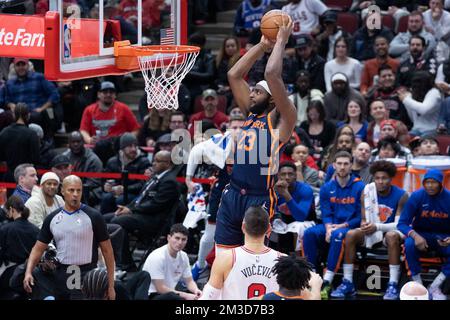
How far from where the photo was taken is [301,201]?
39.0 ft

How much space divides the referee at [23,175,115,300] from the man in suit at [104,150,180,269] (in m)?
1.37

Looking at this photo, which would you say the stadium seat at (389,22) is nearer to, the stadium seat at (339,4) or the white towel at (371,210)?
the stadium seat at (339,4)

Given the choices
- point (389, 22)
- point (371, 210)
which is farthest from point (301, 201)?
point (389, 22)

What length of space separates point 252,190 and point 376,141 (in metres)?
4.40

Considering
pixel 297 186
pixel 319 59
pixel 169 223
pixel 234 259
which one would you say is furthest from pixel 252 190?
pixel 319 59

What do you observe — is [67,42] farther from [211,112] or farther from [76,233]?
[211,112]

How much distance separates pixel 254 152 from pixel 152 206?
3590 millimetres

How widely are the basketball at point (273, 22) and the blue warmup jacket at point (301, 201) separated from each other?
3.11 m

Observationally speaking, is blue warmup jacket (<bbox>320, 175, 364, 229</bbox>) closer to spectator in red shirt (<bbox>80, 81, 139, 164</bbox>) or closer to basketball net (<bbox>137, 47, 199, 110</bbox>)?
basketball net (<bbox>137, 47, 199, 110</bbox>)

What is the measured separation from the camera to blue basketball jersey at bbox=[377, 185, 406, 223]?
11.7 meters

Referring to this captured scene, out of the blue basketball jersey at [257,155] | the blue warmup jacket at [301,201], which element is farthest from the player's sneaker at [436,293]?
the blue basketball jersey at [257,155]

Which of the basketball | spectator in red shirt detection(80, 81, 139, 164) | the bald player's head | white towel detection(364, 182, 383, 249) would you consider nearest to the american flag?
the basketball

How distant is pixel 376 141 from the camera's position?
13.4 meters
